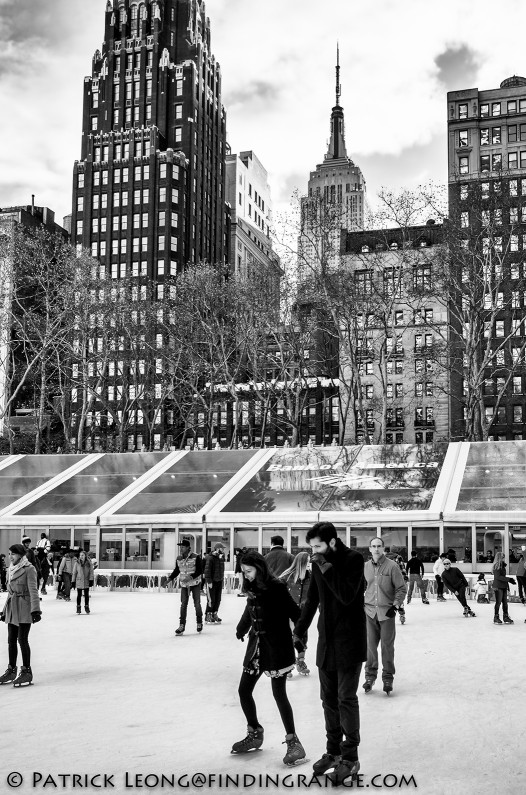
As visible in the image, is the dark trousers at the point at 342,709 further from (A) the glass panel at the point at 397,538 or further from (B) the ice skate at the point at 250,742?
(A) the glass panel at the point at 397,538

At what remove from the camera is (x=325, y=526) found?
6.77 metres

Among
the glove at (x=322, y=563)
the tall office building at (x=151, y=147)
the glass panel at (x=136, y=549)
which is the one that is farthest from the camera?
the tall office building at (x=151, y=147)

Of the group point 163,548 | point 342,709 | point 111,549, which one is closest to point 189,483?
point 163,548

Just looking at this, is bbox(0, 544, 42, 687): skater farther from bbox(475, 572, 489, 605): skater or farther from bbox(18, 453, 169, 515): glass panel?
bbox(18, 453, 169, 515): glass panel

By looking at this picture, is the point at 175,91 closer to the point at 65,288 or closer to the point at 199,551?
the point at 65,288

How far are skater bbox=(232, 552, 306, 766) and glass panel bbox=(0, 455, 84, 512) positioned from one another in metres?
25.3

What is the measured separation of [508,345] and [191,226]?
2301 inches

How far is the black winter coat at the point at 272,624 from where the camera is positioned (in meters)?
6.90

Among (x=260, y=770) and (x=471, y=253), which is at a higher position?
(x=471, y=253)

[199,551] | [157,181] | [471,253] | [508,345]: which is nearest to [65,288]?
[471,253]

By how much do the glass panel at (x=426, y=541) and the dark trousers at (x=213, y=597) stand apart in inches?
401

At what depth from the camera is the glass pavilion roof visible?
27141 mm

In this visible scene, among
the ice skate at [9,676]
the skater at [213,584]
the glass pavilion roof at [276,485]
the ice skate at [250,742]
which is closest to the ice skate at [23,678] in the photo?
the ice skate at [9,676]

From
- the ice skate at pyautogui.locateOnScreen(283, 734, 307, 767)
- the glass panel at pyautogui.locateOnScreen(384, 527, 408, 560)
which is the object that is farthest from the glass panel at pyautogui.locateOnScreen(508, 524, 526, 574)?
the ice skate at pyautogui.locateOnScreen(283, 734, 307, 767)
